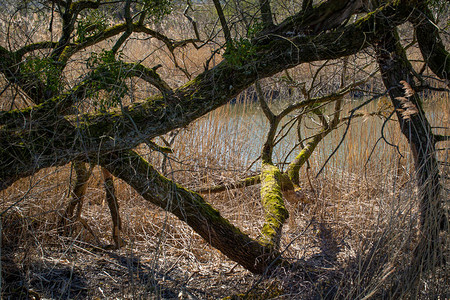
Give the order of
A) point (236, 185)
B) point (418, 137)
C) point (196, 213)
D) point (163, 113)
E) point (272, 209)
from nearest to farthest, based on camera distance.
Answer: point (163, 113) < point (418, 137) < point (196, 213) < point (272, 209) < point (236, 185)

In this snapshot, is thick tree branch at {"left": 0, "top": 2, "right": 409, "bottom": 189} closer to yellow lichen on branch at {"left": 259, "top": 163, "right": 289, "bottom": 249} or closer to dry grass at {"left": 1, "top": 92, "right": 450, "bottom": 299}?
dry grass at {"left": 1, "top": 92, "right": 450, "bottom": 299}

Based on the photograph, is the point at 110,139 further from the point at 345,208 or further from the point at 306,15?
the point at 345,208

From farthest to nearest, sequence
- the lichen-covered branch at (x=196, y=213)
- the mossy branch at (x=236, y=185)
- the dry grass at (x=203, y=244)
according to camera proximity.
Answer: the mossy branch at (x=236, y=185), the lichen-covered branch at (x=196, y=213), the dry grass at (x=203, y=244)

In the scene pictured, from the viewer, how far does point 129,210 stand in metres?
3.21

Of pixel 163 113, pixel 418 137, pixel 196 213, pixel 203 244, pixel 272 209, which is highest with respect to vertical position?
pixel 163 113

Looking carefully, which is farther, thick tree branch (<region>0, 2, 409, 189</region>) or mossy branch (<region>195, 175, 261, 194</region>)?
mossy branch (<region>195, 175, 261, 194</region>)

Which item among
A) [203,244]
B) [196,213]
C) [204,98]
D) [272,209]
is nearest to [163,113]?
[204,98]

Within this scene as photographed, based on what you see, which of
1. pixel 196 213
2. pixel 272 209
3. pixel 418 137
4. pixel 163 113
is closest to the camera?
pixel 163 113

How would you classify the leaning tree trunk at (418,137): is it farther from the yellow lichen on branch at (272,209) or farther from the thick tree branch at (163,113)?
the yellow lichen on branch at (272,209)

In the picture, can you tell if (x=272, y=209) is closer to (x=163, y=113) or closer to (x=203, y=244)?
(x=203, y=244)

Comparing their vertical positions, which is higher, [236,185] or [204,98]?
[204,98]

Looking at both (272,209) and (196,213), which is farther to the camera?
(272,209)

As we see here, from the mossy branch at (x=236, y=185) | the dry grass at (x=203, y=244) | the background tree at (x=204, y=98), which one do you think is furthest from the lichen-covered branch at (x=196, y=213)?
the mossy branch at (x=236, y=185)

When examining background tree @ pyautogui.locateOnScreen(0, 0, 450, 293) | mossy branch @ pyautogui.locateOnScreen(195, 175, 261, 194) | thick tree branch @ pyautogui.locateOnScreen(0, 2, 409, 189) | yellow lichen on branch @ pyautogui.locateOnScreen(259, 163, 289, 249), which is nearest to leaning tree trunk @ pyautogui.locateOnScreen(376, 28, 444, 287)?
background tree @ pyautogui.locateOnScreen(0, 0, 450, 293)
